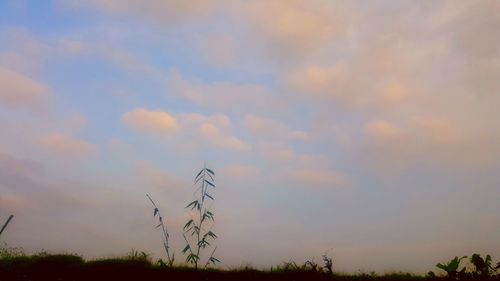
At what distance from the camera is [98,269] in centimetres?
1126

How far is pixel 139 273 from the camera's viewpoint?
1080 cm

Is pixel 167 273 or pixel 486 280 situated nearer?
pixel 486 280

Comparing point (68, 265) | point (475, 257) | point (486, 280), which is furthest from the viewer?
point (68, 265)

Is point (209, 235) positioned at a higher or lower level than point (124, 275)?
higher

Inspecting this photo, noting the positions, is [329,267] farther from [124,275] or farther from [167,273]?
[124,275]

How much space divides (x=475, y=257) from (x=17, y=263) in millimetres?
9757

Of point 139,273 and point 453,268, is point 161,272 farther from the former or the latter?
point 453,268

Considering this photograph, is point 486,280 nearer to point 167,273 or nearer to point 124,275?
point 167,273

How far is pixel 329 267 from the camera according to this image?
9930mm

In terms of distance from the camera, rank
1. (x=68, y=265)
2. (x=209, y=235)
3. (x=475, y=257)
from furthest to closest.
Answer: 1. (x=68, y=265)
2. (x=209, y=235)
3. (x=475, y=257)

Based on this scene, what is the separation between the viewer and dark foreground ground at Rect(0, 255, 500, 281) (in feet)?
33.7

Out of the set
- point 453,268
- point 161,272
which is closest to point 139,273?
point 161,272

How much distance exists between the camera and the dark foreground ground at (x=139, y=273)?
1026 cm

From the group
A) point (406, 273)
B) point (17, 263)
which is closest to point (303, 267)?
point (406, 273)
